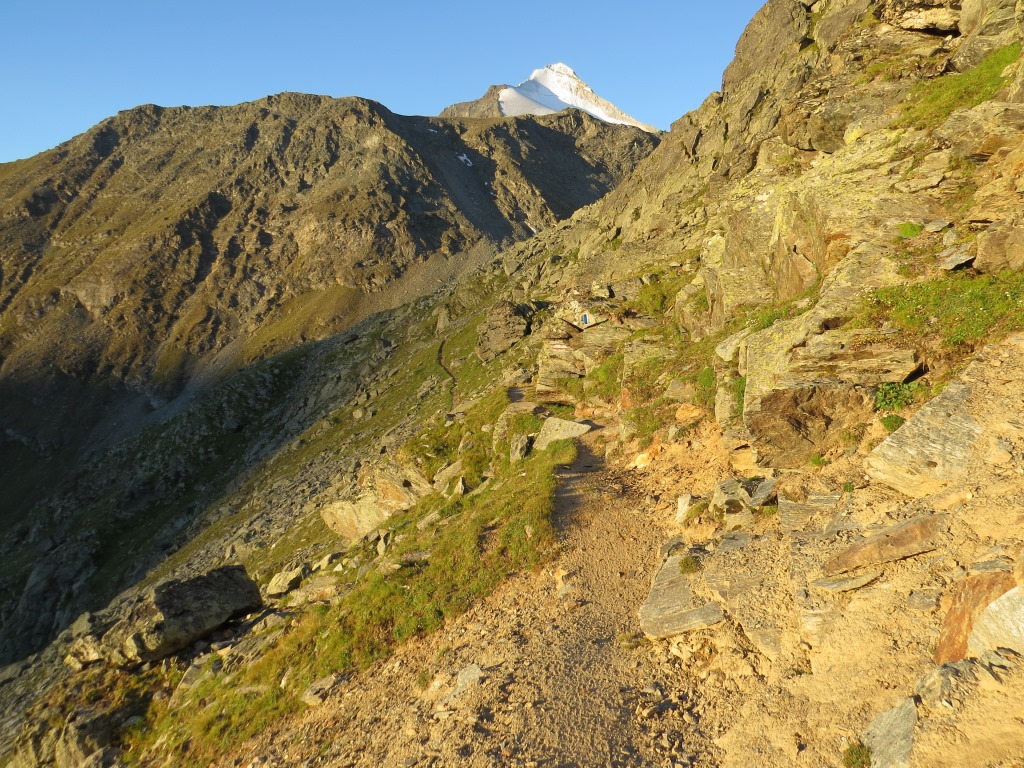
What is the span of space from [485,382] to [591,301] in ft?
67.7

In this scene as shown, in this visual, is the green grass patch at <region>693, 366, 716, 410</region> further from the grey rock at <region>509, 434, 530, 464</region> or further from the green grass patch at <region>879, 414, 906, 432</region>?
the grey rock at <region>509, 434, 530, 464</region>

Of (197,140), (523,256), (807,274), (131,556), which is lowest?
(131,556)

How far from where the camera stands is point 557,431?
2548 cm

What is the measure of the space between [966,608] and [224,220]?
172 m

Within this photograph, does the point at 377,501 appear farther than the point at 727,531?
Yes

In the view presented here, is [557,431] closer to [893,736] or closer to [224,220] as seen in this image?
[893,736]

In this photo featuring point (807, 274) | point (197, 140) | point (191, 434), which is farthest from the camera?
point (197, 140)

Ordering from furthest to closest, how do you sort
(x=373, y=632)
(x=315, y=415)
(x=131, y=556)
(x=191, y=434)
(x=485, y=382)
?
(x=191, y=434), (x=315, y=415), (x=131, y=556), (x=485, y=382), (x=373, y=632)

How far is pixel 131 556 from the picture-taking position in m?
66.0

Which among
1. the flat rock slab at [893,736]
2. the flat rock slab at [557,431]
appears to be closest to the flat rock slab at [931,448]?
the flat rock slab at [893,736]

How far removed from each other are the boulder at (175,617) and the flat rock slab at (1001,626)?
22259 mm

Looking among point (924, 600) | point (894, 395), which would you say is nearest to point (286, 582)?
point (924, 600)

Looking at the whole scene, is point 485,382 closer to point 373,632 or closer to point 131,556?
point 373,632

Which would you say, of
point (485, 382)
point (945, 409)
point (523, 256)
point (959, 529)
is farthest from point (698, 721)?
point (523, 256)
